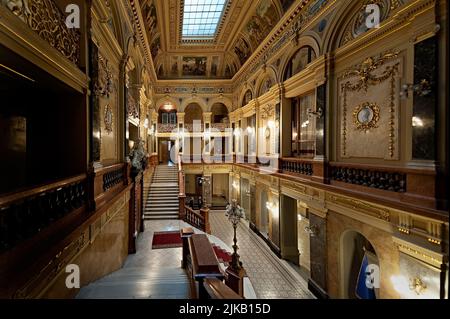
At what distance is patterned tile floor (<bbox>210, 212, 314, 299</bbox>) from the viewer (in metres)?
7.06

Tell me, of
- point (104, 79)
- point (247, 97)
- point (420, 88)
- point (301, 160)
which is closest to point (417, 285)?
point (420, 88)

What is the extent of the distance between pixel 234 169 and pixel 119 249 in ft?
36.7

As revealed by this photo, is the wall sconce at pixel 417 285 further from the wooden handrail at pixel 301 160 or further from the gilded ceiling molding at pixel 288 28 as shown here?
the gilded ceiling molding at pixel 288 28

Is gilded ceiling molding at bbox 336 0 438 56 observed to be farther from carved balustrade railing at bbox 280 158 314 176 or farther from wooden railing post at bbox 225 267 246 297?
wooden railing post at bbox 225 267 246 297

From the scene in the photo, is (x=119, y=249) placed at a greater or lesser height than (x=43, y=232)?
lesser

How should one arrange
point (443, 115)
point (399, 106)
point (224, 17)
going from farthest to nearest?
point (224, 17) → point (399, 106) → point (443, 115)

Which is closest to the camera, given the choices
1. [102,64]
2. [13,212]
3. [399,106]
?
[13,212]

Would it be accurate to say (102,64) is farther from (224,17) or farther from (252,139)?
(252,139)

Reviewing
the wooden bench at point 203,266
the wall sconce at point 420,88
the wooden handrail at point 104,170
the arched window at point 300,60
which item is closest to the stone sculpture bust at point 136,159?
the wooden handrail at point 104,170

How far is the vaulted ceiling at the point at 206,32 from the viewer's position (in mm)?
10242

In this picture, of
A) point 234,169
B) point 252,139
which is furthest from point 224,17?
point 234,169

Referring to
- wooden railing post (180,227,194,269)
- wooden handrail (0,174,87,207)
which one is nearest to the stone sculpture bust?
wooden railing post (180,227,194,269)

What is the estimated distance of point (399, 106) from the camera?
4.56 m

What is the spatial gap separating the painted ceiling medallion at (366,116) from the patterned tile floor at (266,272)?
16.7ft
